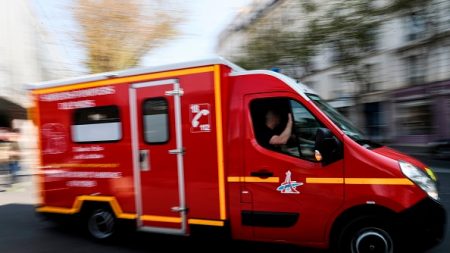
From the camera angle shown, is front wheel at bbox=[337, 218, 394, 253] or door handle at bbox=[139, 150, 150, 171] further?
door handle at bbox=[139, 150, 150, 171]

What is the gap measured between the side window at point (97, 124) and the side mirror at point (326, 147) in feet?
9.00

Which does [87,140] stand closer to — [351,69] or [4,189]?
[4,189]

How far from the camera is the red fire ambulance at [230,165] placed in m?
4.61

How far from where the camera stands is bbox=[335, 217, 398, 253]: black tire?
4.57 metres

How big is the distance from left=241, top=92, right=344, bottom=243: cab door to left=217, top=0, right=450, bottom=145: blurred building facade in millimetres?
13266

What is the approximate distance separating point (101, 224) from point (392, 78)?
82.2ft

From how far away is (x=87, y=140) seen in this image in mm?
6348

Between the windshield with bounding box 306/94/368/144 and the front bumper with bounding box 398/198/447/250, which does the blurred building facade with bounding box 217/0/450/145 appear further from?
the front bumper with bounding box 398/198/447/250

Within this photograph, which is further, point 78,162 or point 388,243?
point 78,162

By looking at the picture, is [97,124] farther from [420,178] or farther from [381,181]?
Result: [420,178]

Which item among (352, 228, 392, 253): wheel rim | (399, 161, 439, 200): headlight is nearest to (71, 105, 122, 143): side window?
(352, 228, 392, 253): wheel rim

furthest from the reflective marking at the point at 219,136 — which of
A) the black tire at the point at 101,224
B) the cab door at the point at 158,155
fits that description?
the black tire at the point at 101,224

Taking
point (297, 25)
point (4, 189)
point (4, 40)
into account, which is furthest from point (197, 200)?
point (4, 40)

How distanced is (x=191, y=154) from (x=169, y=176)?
0.45 m
